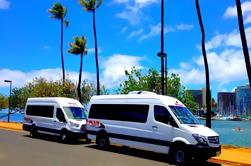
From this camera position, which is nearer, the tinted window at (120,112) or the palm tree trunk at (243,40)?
the tinted window at (120,112)

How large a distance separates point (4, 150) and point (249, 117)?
172153 mm

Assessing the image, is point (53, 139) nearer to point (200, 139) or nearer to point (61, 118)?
point (61, 118)

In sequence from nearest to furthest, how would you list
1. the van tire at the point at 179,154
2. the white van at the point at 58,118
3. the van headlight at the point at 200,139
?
the van headlight at the point at 200,139, the van tire at the point at 179,154, the white van at the point at 58,118

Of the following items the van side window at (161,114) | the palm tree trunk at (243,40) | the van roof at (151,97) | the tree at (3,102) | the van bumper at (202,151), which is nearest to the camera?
the van bumper at (202,151)

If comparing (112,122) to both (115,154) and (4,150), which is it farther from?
(4,150)

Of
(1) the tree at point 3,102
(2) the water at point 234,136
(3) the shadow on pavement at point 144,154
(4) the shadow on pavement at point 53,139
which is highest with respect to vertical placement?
(1) the tree at point 3,102

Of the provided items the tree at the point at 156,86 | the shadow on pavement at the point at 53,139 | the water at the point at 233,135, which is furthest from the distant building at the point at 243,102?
the shadow on pavement at the point at 53,139

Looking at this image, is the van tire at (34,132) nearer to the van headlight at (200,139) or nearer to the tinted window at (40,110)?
the tinted window at (40,110)

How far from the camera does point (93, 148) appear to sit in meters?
21.9

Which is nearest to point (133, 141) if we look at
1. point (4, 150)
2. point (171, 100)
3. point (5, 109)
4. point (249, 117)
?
point (171, 100)

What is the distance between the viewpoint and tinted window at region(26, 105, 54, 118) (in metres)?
27.1

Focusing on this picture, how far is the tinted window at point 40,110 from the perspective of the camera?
2713cm

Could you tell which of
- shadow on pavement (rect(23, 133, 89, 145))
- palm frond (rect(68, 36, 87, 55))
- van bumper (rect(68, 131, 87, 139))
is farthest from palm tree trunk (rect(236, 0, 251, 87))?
palm frond (rect(68, 36, 87, 55))

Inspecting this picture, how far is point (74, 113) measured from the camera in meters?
25.9
